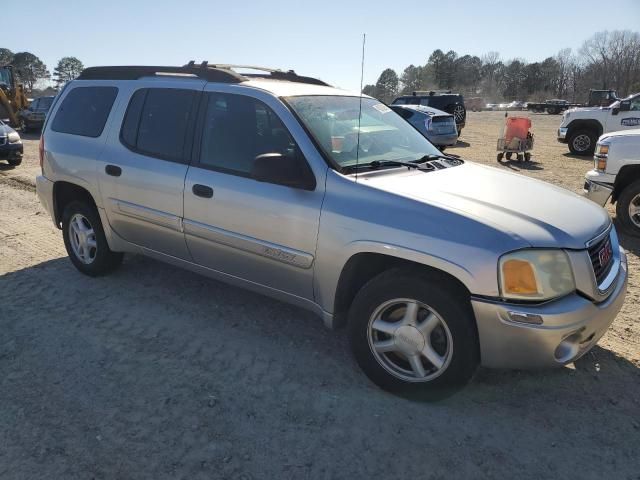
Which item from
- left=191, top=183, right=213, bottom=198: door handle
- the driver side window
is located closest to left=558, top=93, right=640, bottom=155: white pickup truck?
the driver side window

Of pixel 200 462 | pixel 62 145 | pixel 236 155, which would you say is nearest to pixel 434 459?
pixel 200 462

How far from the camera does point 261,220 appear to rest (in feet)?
10.7

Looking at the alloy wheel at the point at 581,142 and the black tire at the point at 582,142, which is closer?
the black tire at the point at 582,142

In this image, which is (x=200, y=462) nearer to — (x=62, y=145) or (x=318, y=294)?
(x=318, y=294)

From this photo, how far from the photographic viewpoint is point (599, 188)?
20.5ft

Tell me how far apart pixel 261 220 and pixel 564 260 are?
5.97 ft

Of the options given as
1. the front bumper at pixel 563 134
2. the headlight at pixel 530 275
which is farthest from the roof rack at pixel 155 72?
the front bumper at pixel 563 134

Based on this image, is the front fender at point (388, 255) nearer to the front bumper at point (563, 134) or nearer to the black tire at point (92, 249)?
the black tire at point (92, 249)

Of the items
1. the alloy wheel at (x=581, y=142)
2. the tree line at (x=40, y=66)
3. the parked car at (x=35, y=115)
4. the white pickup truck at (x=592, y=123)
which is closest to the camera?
the white pickup truck at (x=592, y=123)

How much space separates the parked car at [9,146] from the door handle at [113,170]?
9.28 meters

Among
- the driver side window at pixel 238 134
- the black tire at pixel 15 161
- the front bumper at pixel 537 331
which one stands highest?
the driver side window at pixel 238 134

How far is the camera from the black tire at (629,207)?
6113 millimetres

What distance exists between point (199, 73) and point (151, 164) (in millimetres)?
812

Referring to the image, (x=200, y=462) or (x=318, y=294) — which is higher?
(x=318, y=294)
